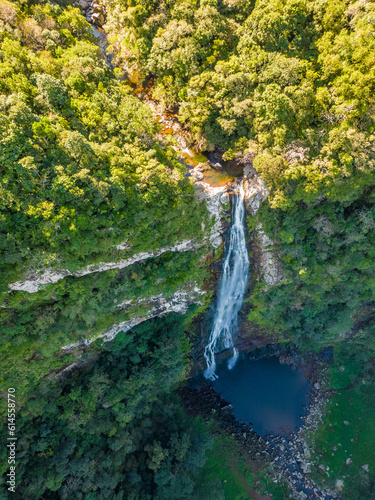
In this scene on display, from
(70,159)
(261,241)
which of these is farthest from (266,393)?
(70,159)

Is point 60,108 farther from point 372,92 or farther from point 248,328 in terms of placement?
point 248,328

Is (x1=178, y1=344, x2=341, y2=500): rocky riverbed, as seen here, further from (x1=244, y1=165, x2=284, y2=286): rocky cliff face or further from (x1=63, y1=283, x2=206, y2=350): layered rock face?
(x1=244, y1=165, x2=284, y2=286): rocky cliff face

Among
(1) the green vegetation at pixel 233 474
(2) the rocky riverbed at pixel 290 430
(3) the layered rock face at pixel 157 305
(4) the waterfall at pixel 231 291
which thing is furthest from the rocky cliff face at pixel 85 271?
(1) the green vegetation at pixel 233 474

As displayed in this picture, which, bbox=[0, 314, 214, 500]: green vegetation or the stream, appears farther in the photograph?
the stream

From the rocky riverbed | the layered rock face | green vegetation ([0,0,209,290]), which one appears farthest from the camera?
the rocky riverbed

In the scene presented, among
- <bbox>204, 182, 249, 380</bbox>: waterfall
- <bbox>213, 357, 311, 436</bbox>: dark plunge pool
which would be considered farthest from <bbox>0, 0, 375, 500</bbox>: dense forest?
<bbox>213, 357, 311, 436</bbox>: dark plunge pool

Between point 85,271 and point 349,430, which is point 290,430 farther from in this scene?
point 85,271

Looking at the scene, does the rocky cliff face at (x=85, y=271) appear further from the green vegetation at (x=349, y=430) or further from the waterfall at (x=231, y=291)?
the green vegetation at (x=349, y=430)
